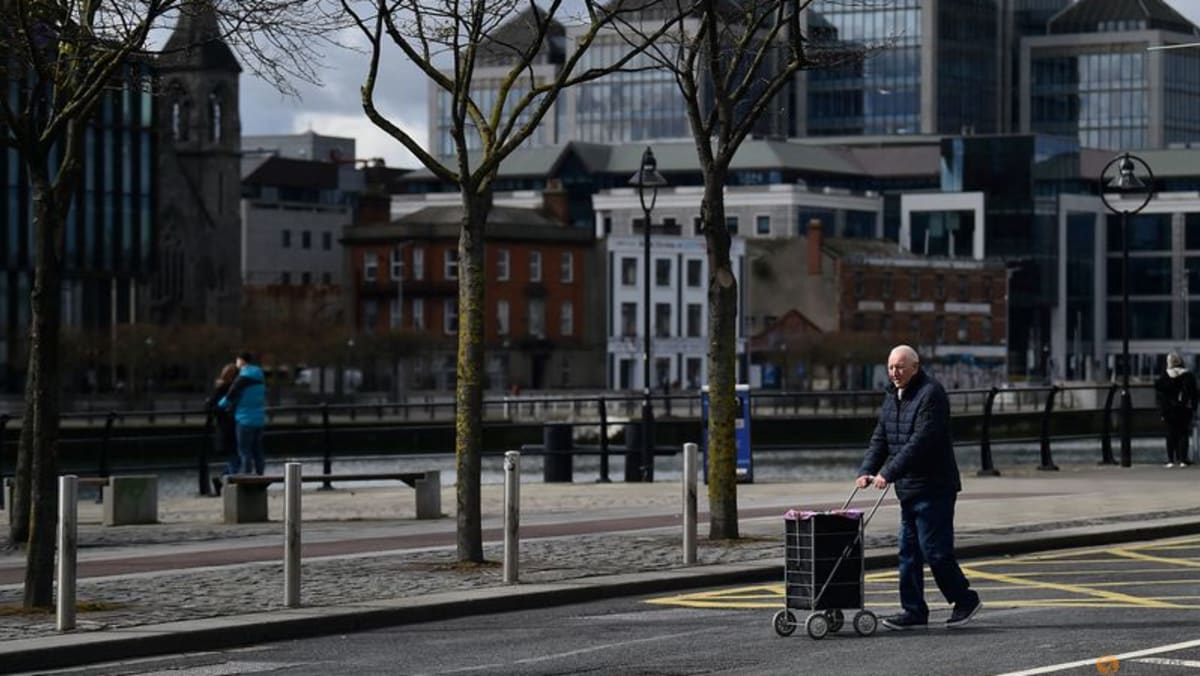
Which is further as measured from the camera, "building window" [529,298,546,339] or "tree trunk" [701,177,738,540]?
"building window" [529,298,546,339]

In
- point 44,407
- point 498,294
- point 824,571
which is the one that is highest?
point 498,294

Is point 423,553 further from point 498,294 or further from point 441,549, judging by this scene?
point 498,294

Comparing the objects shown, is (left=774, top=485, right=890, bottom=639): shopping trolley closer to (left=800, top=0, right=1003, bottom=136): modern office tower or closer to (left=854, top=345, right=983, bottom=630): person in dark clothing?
(left=854, top=345, right=983, bottom=630): person in dark clothing

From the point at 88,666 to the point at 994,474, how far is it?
22.3 m

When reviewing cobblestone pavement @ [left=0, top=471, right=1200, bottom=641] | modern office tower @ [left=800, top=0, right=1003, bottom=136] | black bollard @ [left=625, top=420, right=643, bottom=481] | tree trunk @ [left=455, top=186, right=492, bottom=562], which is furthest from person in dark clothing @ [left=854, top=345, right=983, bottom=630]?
modern office tower @ [left=800, top=0, right=1003, bottom=136]

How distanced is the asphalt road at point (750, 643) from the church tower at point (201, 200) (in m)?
118

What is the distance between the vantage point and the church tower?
144 metres

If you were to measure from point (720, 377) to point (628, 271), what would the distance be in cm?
11071

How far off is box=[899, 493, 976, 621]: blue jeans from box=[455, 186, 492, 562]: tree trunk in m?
4.94

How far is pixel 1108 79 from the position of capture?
193m

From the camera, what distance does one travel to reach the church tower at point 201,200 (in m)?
144

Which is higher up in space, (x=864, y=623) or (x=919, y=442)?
(x=919, y=442)

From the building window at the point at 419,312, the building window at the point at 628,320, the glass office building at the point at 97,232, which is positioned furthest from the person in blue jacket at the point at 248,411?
the building window at the point at 628,320

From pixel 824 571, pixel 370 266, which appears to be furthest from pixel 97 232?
pixel 824 571
